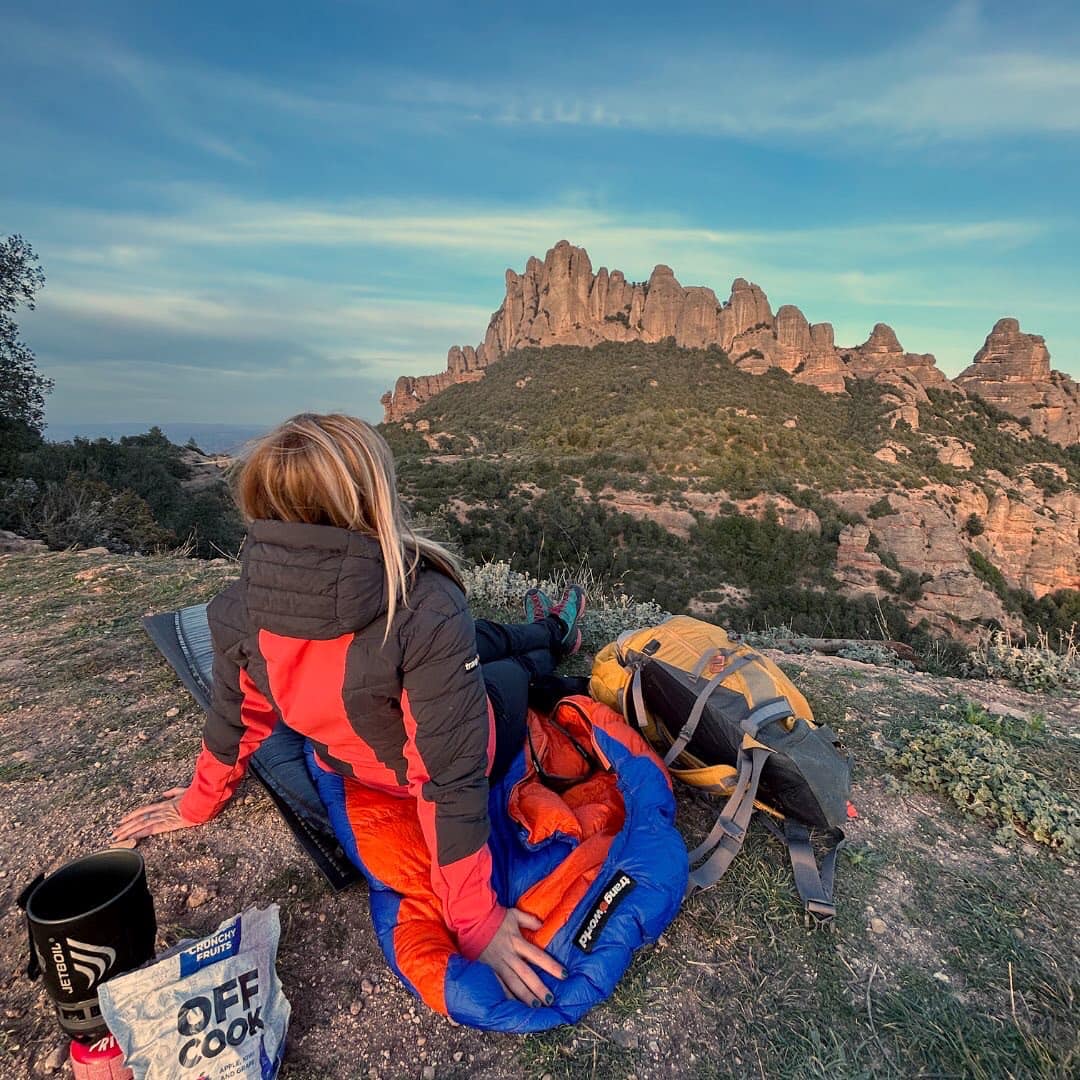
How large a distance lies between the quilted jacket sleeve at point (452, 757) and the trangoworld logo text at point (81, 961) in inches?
27.6

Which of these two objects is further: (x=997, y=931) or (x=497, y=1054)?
(x=997, y=931)

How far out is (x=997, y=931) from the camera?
1820mm

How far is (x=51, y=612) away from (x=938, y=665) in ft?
20.8

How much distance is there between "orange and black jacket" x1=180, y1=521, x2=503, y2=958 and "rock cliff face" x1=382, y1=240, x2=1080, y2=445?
50.8 meters

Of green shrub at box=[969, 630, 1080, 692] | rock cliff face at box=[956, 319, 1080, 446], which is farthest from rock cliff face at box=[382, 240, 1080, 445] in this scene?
green shrub at box=[969, 630, 1080, 692]

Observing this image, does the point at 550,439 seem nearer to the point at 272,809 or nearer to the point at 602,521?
the point at 602,521

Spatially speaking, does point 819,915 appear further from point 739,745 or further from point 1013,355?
point 1013,355

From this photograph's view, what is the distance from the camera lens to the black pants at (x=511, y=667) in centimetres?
211

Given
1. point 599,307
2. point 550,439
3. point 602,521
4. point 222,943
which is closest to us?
point 222,943

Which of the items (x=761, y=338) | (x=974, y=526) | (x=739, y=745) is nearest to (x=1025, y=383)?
(x=761, y=338)

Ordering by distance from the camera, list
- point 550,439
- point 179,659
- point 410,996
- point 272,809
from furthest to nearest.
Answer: point 550,439, point 179,659, point 272,809, point 410,996

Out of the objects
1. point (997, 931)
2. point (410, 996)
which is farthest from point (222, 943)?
point (997, 931)

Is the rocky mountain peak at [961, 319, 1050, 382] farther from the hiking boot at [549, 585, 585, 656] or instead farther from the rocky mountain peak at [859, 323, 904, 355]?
the hiking boot at [549, 585, 585, 656]

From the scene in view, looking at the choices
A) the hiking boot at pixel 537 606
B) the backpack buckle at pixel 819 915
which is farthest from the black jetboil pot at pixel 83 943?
the hiking boot at pixel 537 606
